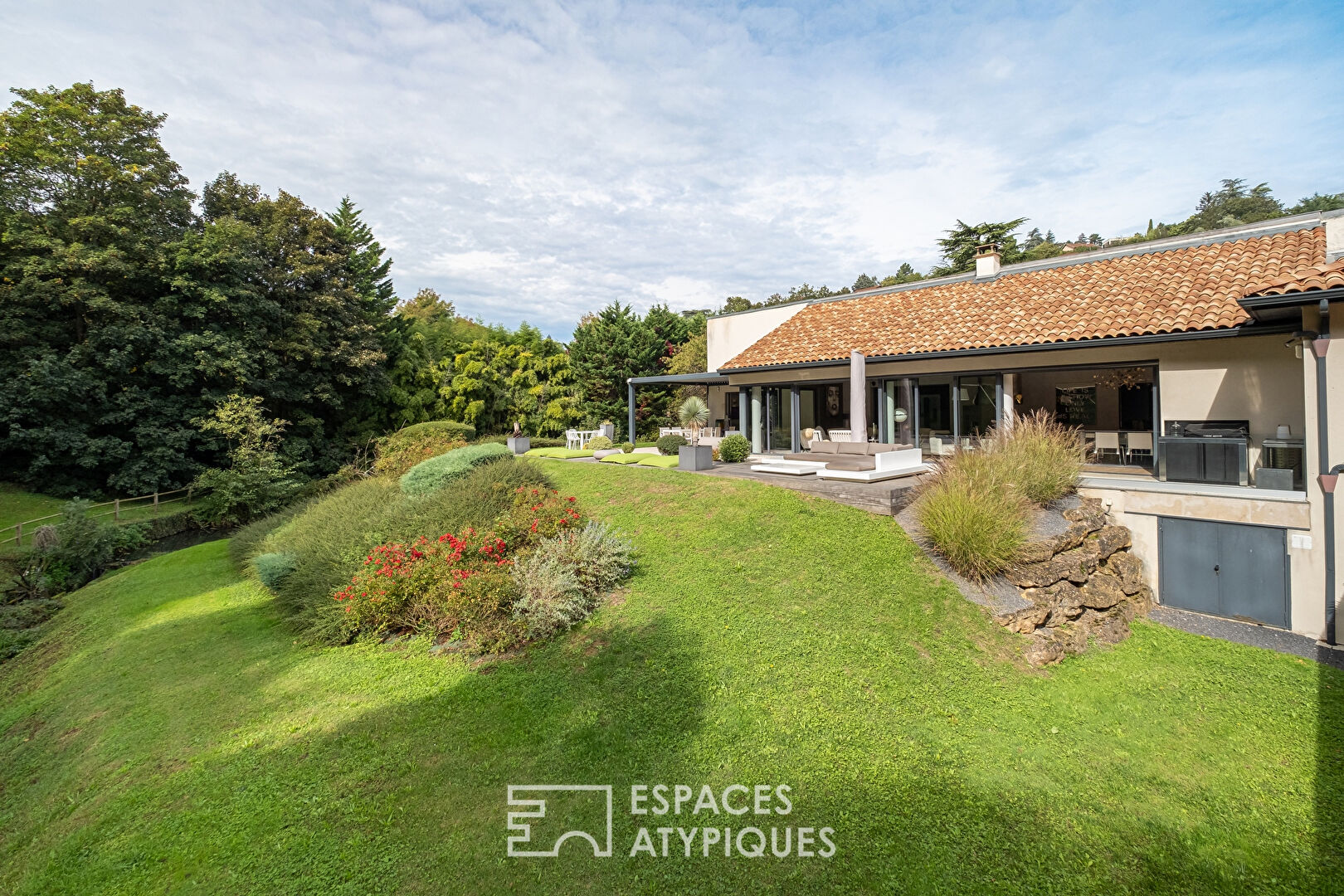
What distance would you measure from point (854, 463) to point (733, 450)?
192 inches

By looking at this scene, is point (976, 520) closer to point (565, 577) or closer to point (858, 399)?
point (858, 399)

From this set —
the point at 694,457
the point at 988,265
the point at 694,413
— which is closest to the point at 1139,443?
the point at 988,265

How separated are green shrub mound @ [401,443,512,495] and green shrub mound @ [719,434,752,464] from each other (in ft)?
21.7

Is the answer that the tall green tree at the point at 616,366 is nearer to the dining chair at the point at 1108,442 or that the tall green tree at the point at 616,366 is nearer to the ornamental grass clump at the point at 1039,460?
the dining chair at the point at 1108,442

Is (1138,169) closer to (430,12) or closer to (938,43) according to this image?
(938,43)

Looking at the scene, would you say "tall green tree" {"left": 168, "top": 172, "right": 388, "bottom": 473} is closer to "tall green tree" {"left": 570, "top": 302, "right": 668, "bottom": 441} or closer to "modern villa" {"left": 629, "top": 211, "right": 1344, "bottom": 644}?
"tall green tree" {"left": 570, "top": 302, "right": 668, "bottom": 441}

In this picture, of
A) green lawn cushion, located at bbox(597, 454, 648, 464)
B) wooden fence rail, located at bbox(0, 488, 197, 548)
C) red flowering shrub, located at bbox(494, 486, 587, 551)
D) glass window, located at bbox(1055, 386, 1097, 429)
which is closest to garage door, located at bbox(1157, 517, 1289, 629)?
glass window, located at bbox(1055, 386, 1097, 429)

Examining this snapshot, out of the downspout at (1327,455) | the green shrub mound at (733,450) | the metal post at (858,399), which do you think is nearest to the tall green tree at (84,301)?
the green shrub mound at (733,450)

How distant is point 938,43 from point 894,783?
14.5 meters

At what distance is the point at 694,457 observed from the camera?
13.5m

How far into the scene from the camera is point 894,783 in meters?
4.07

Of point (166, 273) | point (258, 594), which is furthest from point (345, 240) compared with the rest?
point (258, 594)

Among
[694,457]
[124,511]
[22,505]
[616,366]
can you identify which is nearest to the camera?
[694,457]

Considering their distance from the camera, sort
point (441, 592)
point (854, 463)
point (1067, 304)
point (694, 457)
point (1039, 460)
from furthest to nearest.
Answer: point (694, 457) < point (1067, 304) < point (854, 463) < point (1039, 460) < point (441, 592)
